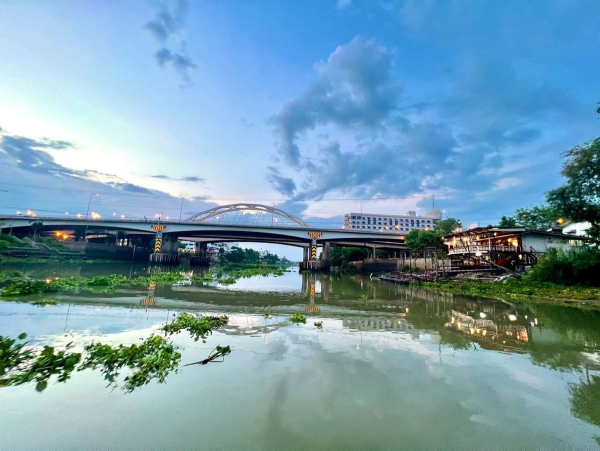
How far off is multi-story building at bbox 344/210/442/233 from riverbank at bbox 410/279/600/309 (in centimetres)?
11280

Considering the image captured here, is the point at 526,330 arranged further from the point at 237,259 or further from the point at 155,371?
the point at 237,259

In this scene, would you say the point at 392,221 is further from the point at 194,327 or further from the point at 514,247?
the point at 194,327

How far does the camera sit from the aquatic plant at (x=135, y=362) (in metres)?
5.39

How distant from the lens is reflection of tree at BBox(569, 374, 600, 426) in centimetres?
445

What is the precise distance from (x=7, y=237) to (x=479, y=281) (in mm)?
67961

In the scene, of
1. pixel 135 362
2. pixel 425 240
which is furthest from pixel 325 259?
pixel 135 362

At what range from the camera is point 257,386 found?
5242mm

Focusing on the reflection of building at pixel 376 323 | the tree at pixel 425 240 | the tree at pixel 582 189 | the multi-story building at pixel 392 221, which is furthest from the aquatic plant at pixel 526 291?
the multi-story building at pixel 392 221

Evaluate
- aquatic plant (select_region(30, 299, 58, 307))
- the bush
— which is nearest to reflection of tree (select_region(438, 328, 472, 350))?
aquatic plant (select_region(30, 299, 58, 307))

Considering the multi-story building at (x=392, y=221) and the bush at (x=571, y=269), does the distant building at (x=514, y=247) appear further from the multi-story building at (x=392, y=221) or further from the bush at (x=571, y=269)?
the multi-story building at (x=392, y=221)

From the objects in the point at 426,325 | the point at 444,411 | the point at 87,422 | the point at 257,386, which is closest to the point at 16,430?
the point at 87,422

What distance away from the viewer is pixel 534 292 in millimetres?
19719

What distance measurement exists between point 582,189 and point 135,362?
32.1 meters

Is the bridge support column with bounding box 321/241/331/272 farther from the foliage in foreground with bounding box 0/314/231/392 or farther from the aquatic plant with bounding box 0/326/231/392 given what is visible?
the aquatic plant with bounding box 0/326/231/392
